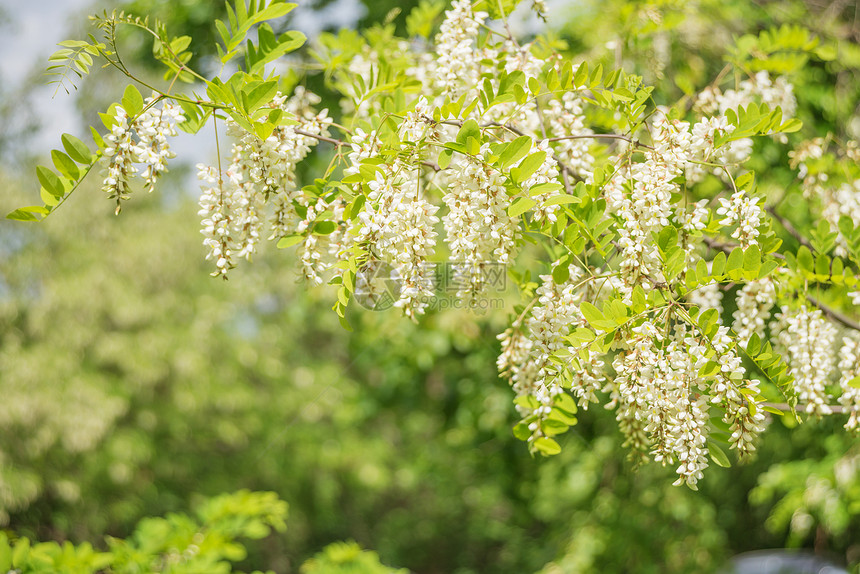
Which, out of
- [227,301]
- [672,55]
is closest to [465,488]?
[227,301]

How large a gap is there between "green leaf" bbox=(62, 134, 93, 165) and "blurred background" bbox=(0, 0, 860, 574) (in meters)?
0.15

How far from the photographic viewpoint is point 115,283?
7.23 m

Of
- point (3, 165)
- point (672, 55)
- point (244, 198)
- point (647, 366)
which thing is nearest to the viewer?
point (647, 366)

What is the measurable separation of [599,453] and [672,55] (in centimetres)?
222

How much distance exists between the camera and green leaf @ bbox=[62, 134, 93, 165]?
3.24 ft

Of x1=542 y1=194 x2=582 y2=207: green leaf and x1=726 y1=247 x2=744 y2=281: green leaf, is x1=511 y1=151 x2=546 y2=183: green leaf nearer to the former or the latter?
x1=542 y1=194 x2=582 y2=207: green leaf

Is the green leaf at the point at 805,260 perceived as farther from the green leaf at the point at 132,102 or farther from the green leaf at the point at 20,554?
the green leaf at the point at 20,554

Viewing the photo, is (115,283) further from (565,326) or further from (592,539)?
(565,326)

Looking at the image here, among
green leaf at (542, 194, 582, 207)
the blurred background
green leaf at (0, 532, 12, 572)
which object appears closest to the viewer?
green leaf at (542, 194, 582, 207)

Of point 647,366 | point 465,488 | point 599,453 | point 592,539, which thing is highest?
point 647,366

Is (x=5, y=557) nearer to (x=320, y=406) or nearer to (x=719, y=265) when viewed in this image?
(x=719, y=265)

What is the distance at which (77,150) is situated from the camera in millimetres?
999

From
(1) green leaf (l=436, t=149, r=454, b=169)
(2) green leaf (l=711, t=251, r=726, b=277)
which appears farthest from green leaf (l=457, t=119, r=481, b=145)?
(2) green leaf (l=711, t=251, r=726, b=277)

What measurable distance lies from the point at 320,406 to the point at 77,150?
331 inches
